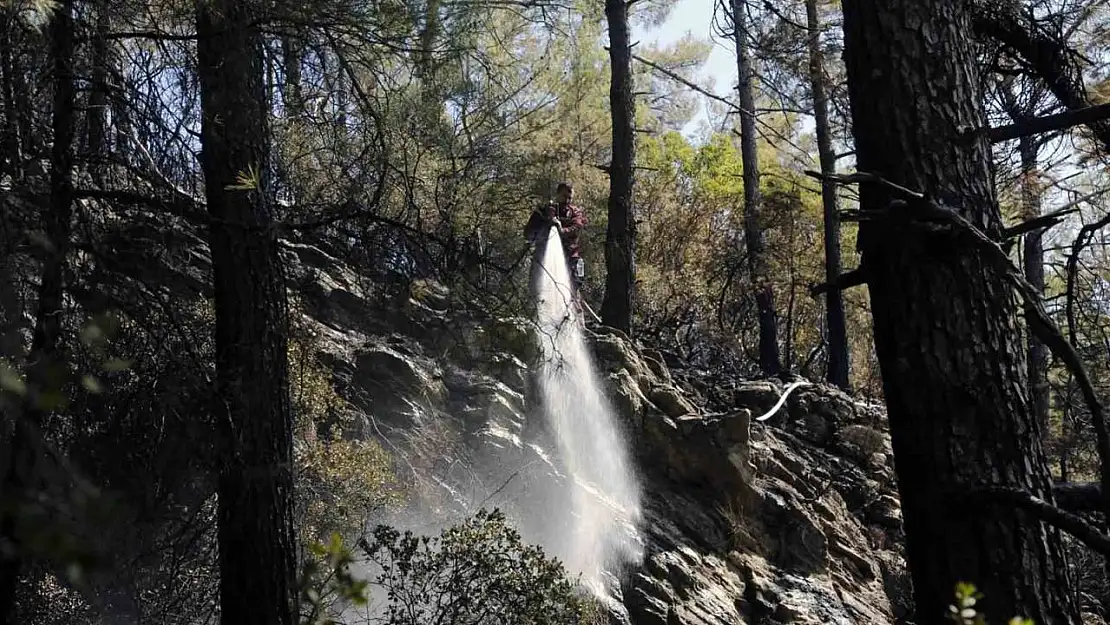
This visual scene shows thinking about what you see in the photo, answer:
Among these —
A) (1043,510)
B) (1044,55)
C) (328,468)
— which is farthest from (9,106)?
(1044,55)

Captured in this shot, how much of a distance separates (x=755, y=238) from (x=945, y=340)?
14952 millimetres

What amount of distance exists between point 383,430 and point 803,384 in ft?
19.8

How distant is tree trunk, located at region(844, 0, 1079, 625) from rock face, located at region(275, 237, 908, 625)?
4.90m

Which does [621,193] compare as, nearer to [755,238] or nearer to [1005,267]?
[755,238]

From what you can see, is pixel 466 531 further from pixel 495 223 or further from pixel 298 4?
pixel 495 223

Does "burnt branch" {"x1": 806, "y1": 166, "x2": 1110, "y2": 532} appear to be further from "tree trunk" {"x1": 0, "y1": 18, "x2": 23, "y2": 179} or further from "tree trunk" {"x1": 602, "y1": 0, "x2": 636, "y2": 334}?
"tree trunk" {"x1": 602, "y1": 0, "x2": 636, "y2": 334}

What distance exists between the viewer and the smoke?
875 cm

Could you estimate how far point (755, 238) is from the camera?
17922 mm

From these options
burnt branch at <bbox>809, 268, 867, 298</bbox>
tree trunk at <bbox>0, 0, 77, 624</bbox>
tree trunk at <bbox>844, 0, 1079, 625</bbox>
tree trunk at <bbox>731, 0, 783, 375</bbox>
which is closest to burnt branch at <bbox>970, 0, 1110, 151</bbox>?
tree trunk at <bbox>844, 0, 1079, 625</bbox>

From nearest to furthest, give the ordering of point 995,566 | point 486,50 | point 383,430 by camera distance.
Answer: point 995,566 < point 486,50 < point 383,430

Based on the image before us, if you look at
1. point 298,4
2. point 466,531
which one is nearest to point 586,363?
point 466,531

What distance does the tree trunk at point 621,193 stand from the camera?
478 inches

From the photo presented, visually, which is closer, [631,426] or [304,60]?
[304,60]

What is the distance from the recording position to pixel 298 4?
588cm
